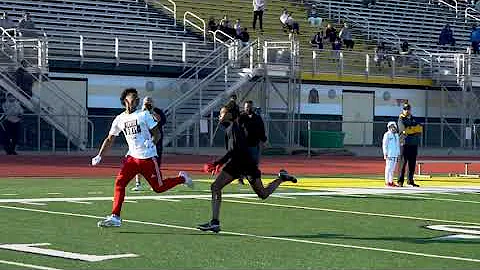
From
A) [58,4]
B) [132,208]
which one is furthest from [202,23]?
[132,208]

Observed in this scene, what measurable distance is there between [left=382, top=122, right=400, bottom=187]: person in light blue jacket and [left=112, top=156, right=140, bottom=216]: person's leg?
10301 mm

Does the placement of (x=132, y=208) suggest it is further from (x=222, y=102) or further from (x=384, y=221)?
(x=222, y=102)

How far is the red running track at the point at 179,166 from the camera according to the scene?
26.2 metres

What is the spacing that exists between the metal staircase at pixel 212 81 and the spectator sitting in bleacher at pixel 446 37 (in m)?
14.2

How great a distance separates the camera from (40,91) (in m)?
35.2

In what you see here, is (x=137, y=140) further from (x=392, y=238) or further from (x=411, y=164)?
(x=411, y=164)

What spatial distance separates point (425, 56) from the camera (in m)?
46.8

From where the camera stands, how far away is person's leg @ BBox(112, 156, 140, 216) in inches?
526

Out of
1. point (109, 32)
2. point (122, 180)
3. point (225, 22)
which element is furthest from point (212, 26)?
point (122, 180)

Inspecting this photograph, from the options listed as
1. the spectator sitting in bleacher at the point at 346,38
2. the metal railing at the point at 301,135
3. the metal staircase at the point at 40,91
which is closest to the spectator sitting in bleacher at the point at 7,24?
the metal staircase at the point at 40,91

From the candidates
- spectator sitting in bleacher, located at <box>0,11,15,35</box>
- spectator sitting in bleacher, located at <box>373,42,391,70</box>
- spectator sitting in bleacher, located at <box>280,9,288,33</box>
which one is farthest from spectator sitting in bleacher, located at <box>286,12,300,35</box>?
spectator sitting in bleacher, located at <box>0,11,15,35</box>

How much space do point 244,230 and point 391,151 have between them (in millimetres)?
10241

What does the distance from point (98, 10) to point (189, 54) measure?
4058 millimetres

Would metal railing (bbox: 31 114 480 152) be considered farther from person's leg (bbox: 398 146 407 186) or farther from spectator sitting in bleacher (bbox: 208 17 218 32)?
person's leg (bbox: 398 146 407 186)
